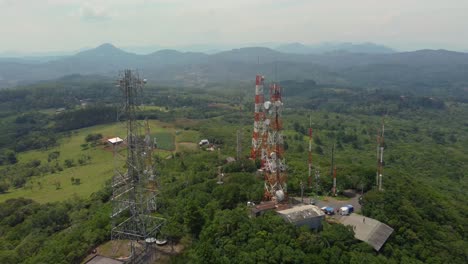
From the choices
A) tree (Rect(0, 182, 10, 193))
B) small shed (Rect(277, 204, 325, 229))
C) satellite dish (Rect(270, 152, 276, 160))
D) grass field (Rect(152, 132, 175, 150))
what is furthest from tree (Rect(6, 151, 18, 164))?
small shed (Rect(277, 204, 325, 229))

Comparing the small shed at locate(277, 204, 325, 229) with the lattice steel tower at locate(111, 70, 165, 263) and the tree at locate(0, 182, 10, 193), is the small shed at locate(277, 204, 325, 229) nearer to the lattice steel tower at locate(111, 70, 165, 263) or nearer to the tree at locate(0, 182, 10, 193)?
the lattice steel tower at locate(111, 70, 165, 263)

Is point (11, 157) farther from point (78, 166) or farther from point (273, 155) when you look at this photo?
point (273, 155)

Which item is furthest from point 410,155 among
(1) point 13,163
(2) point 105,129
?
(1) point 13,163

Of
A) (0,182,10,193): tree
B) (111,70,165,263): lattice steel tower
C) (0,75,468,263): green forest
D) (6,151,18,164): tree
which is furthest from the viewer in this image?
(6,151,18,164): tree

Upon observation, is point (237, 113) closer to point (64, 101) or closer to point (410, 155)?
point (410, 155)

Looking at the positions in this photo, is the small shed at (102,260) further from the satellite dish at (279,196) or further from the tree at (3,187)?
the tree at (3,187)
